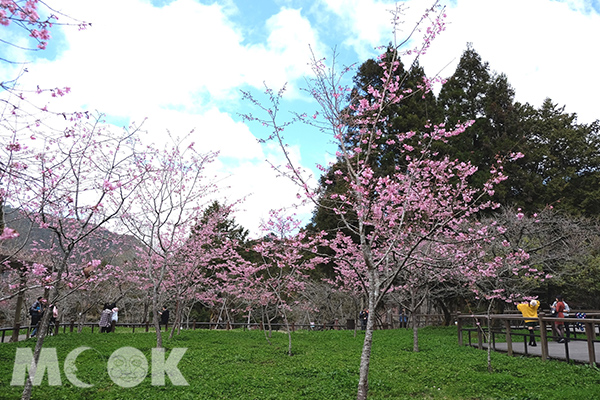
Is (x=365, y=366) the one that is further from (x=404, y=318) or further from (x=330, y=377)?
(x=404, y=318)

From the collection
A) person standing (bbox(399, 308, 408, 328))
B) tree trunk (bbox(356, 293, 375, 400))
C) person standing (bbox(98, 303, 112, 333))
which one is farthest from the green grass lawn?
person standing (bbox(399, 308, 408, 328))

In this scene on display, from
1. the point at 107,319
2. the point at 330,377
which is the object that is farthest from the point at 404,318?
the point at 330,377

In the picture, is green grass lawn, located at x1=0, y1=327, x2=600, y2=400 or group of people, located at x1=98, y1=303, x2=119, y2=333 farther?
group of people, located at x1=98, y1=303, x2=119, y2=333

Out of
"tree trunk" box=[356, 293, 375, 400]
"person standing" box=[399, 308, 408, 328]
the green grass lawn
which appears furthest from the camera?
"person standing" box=[399, 308, 408, 328]

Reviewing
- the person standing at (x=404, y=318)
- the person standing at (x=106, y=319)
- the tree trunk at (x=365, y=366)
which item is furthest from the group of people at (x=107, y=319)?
the person standing at (x=404, y=318)

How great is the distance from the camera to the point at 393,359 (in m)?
9.48

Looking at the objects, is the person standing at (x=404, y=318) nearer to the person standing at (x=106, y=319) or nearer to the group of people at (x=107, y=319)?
the group of people at (x=107, y=319)

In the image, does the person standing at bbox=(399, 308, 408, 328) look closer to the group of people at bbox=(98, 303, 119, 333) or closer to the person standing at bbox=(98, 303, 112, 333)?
the group of people at bbox=(98, 303, 119, 333)

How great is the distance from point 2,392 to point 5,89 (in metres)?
5.72

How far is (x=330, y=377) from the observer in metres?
7.39

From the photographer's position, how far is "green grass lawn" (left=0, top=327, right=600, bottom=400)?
626 cm

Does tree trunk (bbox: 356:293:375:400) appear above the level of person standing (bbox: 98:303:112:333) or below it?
above

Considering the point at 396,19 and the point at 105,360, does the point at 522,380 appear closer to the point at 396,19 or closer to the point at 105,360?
the point at 396,19

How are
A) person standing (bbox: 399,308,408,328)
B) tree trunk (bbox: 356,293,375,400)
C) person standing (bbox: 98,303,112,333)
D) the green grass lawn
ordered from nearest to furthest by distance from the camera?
tree trunk (bbox: 356,293,375,400) → the green grass lawn → person standing (bbox: 98,303,112,333) → person standing (bbox: 399,308,408,328)
